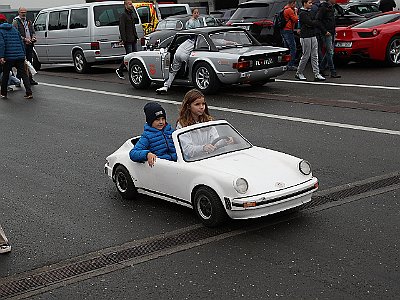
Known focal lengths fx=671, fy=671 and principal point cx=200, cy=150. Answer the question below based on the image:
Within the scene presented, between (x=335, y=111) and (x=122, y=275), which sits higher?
(x=122, y=275)

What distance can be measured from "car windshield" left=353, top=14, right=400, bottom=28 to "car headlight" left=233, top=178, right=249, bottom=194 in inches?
478

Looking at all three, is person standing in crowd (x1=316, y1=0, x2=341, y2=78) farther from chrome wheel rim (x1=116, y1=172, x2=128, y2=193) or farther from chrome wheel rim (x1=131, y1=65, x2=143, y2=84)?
chrome wheel rim (x1=116, y1=172, x2=128, y2=193)

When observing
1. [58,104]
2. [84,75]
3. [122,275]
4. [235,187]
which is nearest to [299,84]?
[58,104]

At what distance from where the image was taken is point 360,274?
4.81 metres

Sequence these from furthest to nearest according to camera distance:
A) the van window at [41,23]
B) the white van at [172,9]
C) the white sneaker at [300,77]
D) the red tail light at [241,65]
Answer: the white van at [172,9]
the van window at [41,23]
the white sneaker at [300,77]
the red tail light at [241,65]

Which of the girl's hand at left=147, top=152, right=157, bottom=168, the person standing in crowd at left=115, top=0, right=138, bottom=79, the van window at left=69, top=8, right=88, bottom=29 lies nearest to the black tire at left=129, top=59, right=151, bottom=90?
the person standing in crowd at left=115, top=0, right=138, bottom=79

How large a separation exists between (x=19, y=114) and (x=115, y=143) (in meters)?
4.14

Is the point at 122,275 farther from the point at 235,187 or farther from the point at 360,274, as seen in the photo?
the point at 360,274

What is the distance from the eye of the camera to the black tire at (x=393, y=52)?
54.3 feet

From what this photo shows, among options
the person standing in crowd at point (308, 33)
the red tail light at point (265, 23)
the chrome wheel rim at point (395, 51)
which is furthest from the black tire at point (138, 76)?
the chrome wheel rim at point (395, 51)

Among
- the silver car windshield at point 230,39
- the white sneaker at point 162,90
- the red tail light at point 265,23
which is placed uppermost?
the silver car windshield at point 230,39

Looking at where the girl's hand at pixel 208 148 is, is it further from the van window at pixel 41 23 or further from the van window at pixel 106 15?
the van window at pixel 41 23

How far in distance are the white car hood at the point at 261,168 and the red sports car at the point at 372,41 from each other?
10.7 m

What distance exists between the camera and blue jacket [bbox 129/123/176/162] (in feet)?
21.8
